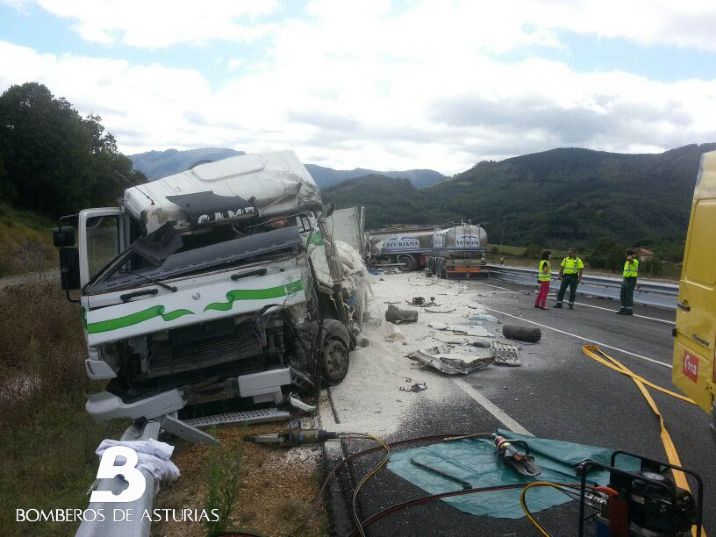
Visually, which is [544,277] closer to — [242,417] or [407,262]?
[242,417]

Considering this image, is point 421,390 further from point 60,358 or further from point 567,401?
point 60,358

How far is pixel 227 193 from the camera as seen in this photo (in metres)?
6.98

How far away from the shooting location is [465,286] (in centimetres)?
2330

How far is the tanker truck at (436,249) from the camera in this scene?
2806 cm

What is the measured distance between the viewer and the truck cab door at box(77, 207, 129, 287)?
6.14 metres

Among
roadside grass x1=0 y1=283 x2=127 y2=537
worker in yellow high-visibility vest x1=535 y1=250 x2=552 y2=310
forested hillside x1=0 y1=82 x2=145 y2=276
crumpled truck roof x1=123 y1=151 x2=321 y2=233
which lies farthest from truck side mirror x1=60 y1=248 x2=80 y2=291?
forested hillside x1=0 y1=82 x2=145 y2=276

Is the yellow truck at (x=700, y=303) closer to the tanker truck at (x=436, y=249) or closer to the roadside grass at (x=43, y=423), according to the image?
the roadside grass at (x=43, y=423)

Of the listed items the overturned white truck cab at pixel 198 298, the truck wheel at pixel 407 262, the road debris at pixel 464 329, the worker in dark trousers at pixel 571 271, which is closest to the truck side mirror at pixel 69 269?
the overturned white truck cab at pixel 198 298

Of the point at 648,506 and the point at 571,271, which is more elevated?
the point at 648,506

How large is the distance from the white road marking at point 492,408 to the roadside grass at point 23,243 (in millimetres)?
16197

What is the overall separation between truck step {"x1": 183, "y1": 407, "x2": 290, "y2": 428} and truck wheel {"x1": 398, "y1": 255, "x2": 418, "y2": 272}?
30578 millimetres

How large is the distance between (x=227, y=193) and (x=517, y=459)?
14.9 feet

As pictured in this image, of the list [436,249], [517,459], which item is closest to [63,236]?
[517,459]

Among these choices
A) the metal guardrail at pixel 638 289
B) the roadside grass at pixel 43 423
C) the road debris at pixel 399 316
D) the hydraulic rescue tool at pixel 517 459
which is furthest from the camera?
the metal guardrail at pixel 638 289
